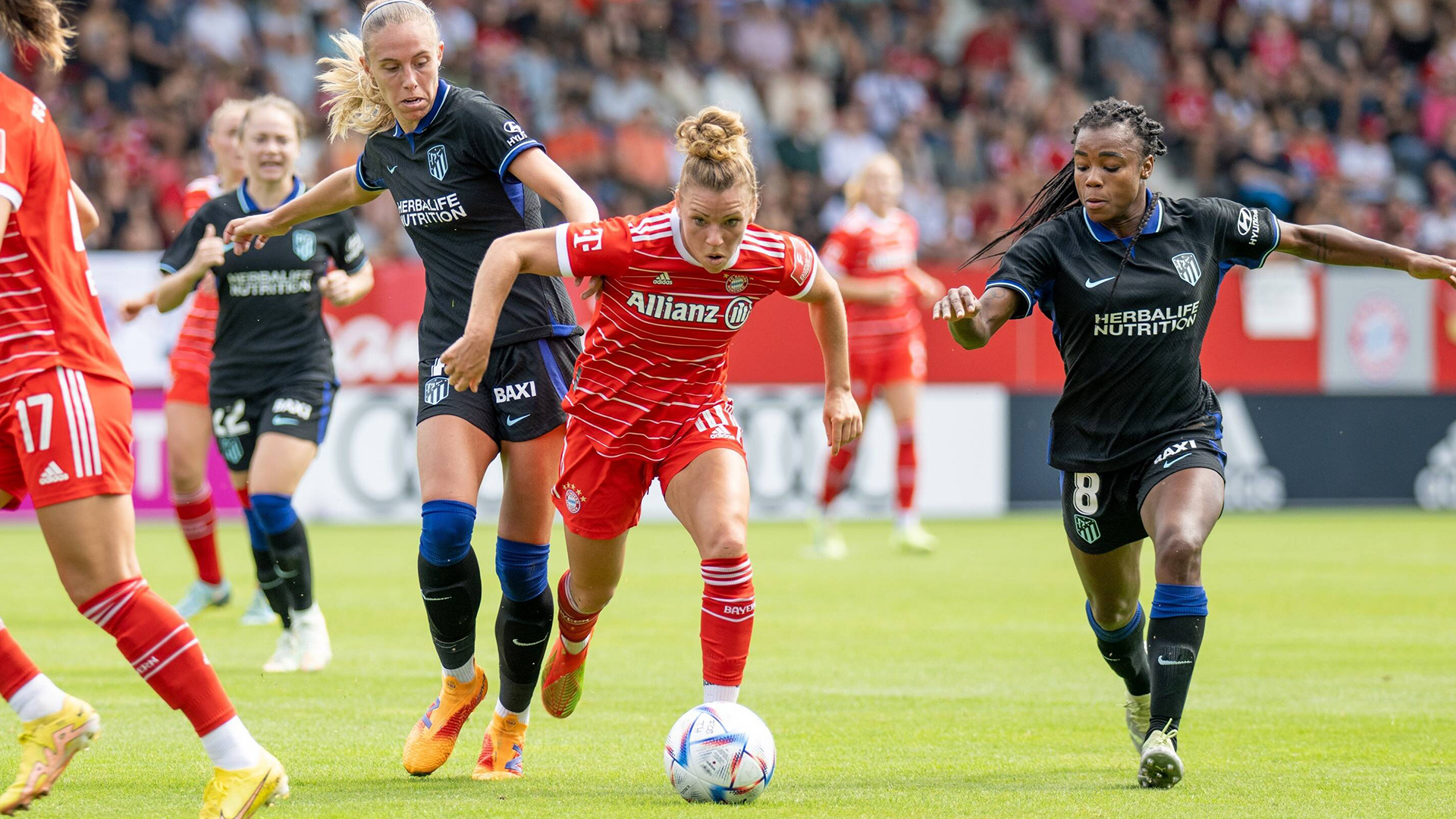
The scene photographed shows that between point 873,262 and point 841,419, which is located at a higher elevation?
point 873,262

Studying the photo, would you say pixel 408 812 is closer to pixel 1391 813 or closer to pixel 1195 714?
pixel 1391 813

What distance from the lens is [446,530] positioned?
5.44 meters

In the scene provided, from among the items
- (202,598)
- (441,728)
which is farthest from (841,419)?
(202,598)

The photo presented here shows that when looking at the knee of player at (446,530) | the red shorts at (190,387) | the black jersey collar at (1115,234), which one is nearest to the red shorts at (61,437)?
the knee of player at (446,530)

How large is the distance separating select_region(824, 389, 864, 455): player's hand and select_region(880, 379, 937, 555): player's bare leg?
27.1 ft

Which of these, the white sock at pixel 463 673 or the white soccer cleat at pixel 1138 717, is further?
the white soccer cleat at pixel 1138 717

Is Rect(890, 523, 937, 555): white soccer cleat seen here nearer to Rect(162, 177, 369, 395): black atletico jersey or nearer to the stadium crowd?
the stadium crowd

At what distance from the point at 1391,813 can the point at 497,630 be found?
9.30ft

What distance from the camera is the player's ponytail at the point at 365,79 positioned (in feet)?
18.1

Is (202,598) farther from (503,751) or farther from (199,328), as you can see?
(503,751)

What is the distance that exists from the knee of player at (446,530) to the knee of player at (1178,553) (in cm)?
214

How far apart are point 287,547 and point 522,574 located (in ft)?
9.19

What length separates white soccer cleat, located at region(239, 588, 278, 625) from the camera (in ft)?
31.2

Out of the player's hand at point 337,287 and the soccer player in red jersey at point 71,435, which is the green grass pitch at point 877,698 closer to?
the soccer player in red jersey at point 71,435
